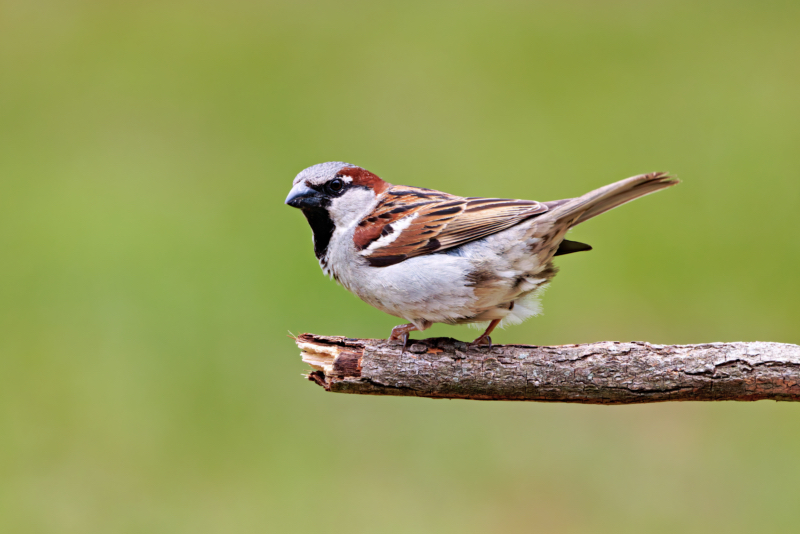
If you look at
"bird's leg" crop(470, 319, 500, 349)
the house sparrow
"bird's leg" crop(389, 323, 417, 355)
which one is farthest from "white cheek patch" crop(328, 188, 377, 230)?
"bird's leg" crop(470, 319, 500, 349)

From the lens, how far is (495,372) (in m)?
2.93

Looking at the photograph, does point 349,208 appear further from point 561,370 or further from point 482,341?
point 561,370

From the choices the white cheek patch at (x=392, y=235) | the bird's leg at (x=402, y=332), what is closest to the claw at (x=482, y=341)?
the bird's leg at (x=402, y=332)

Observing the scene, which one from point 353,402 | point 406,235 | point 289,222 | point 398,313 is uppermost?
point 289,222

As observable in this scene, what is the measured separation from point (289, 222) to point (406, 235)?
3.84m

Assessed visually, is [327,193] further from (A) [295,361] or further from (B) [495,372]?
(A) [295,361]

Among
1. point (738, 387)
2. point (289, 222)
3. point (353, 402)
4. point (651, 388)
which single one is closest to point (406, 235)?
point (651, 388)

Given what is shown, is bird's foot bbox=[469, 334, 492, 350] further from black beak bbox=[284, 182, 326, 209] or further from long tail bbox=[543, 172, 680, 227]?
black beak bbox=[284, 182, 326, 209]

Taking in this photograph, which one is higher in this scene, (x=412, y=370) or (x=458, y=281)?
(x=458, y=281)

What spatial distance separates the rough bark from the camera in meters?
2.71

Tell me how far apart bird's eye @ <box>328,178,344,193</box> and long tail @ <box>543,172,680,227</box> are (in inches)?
38.5

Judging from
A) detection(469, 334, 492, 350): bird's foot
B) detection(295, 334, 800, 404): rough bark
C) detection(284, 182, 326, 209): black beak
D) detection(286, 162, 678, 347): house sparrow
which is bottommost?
detection(295, 334, 800, 404): rough bark

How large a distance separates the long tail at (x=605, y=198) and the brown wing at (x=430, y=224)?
94 mm

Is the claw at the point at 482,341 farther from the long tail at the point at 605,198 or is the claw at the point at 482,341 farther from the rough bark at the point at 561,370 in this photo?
the long tail at the point at 605,198
